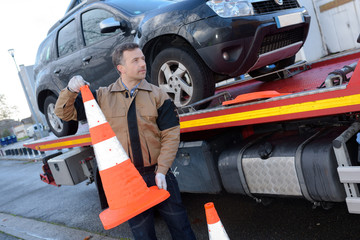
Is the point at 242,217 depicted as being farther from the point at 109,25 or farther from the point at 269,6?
the point at 109,25

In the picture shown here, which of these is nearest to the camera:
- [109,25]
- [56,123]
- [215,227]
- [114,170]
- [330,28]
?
[215,227]

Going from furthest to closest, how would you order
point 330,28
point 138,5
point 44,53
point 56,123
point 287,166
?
point 330,28, point 44,53, point 56,123, point 138,5, point 287,166

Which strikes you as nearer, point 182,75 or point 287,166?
point 287,166

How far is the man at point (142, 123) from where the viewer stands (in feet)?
7.62

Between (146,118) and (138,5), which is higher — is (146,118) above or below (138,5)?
below

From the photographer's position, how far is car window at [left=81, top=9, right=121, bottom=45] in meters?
4.39

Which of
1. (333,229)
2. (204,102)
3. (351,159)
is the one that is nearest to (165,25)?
(204,102)

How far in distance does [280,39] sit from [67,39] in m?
3.14

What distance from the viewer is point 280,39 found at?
340cm

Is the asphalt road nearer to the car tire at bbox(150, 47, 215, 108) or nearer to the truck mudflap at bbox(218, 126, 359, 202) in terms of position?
the truck mudflap at bbox(218, 126, 359, 202)

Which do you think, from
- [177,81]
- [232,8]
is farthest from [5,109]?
[232,8]

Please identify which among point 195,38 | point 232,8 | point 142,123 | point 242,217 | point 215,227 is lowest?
point 242,217

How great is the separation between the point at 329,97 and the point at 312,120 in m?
0.71

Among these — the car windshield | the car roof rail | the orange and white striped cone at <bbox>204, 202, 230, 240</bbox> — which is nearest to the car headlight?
the car windshield
